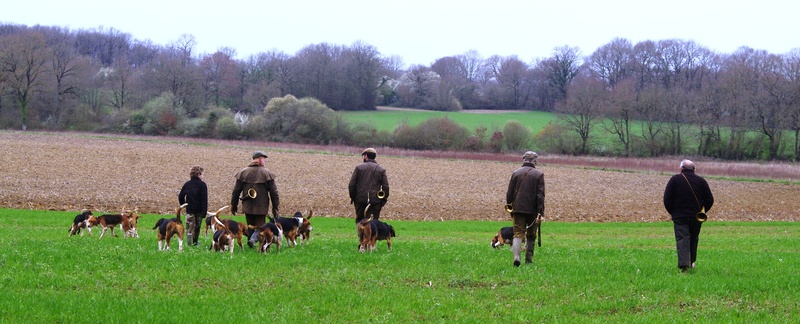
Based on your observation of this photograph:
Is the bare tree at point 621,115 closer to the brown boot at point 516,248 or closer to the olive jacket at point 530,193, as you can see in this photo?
the olive jacket at point 530,193

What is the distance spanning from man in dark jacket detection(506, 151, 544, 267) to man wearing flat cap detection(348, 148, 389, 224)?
3865mm

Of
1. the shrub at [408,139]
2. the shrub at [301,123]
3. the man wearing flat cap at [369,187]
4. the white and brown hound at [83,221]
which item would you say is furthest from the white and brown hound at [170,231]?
the shrub at [301,123]

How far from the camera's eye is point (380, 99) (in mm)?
116000

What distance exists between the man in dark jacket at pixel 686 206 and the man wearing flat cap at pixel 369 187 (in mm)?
6162

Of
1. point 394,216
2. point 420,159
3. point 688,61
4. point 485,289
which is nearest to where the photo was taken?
point 485,289

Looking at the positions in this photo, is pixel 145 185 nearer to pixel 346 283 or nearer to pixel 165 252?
pixel 165 252

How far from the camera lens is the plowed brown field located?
31172 millimetres

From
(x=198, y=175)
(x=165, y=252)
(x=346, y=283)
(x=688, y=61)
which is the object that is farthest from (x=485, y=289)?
(x=688, y=61)

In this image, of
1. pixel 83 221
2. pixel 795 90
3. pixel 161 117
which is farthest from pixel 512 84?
pixel 83 221

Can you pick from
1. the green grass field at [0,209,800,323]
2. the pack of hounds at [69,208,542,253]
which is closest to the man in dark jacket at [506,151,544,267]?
the pack of hounds at [69,208,542,253]

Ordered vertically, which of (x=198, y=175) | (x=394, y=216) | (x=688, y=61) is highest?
(x=688, y=61)

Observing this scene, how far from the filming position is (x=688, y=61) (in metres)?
104

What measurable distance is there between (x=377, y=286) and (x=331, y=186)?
29.1m

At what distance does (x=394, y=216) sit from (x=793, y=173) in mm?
39234
